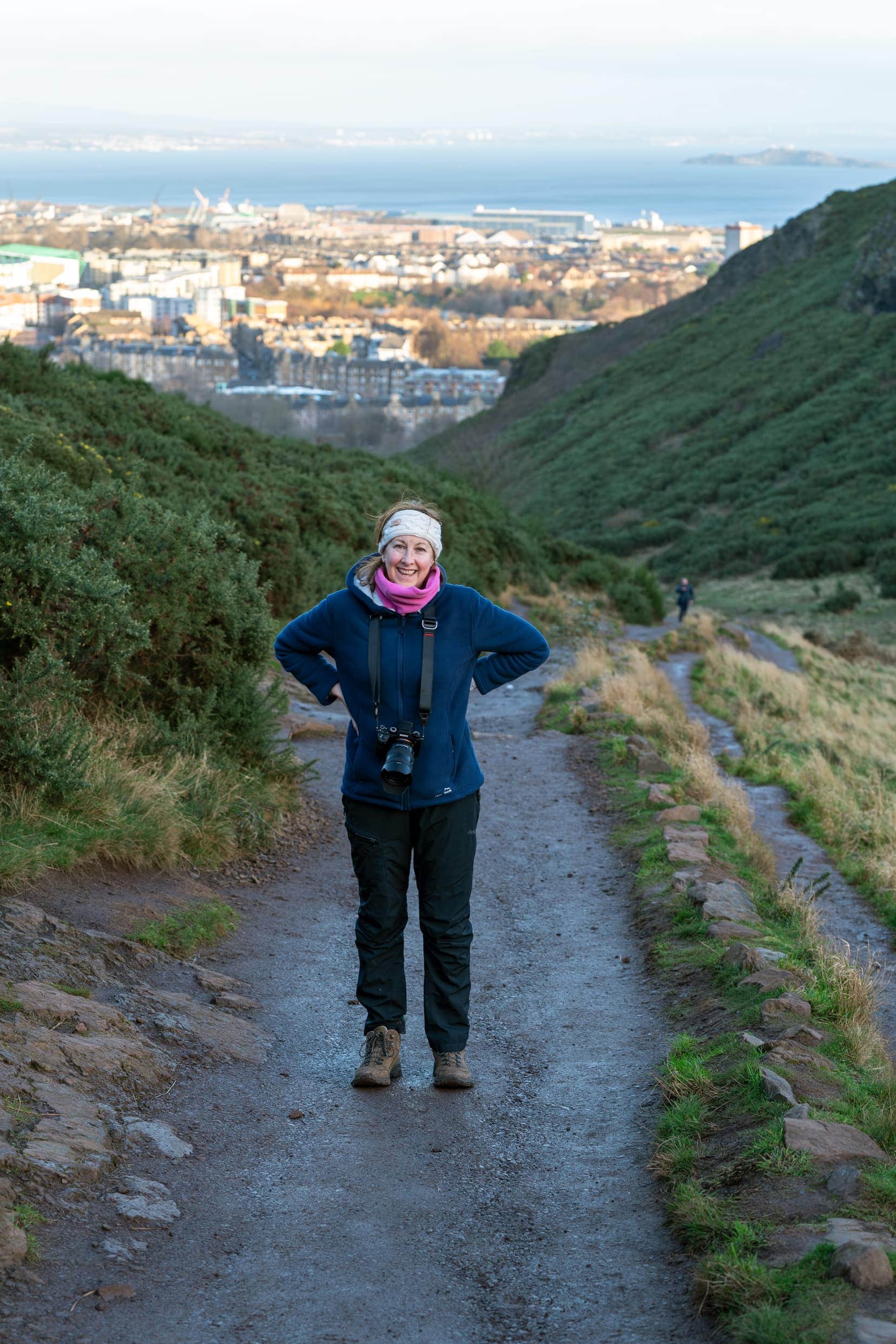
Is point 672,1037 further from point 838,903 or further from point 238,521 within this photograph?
point 238,521

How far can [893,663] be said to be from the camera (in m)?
22.3

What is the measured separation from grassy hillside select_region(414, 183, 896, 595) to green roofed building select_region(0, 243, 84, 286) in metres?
110

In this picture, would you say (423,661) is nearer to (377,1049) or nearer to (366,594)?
(366,594)

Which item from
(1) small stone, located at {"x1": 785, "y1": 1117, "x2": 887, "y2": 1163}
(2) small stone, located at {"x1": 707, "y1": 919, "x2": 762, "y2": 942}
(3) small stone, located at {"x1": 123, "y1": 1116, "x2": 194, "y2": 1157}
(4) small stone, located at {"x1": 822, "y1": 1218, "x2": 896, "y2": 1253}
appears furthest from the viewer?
(2) small stone, located at {"x1": 707, "y1": 919, "x2": 762, "y2": 942}

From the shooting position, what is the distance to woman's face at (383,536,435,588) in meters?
4.04

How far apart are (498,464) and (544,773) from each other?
3882 centimetres

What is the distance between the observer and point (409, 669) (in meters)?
4.06

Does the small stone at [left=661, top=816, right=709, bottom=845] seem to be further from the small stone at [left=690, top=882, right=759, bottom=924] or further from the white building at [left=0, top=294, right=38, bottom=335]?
the white building at [left=0, top=294, right=38, bottom=335]

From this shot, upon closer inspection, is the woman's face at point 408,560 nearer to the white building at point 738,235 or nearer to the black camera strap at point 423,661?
the black camera strap at point 423,661

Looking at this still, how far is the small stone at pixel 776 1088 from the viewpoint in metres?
3.75

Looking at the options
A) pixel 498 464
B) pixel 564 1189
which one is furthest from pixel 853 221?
pixel 564 1189

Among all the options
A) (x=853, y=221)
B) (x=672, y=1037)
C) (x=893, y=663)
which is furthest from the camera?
(x=853, y=221)

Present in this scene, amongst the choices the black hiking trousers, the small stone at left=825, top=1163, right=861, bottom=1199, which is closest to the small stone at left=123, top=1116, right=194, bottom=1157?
the black hiking trousers

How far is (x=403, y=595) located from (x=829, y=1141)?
1.91 m
